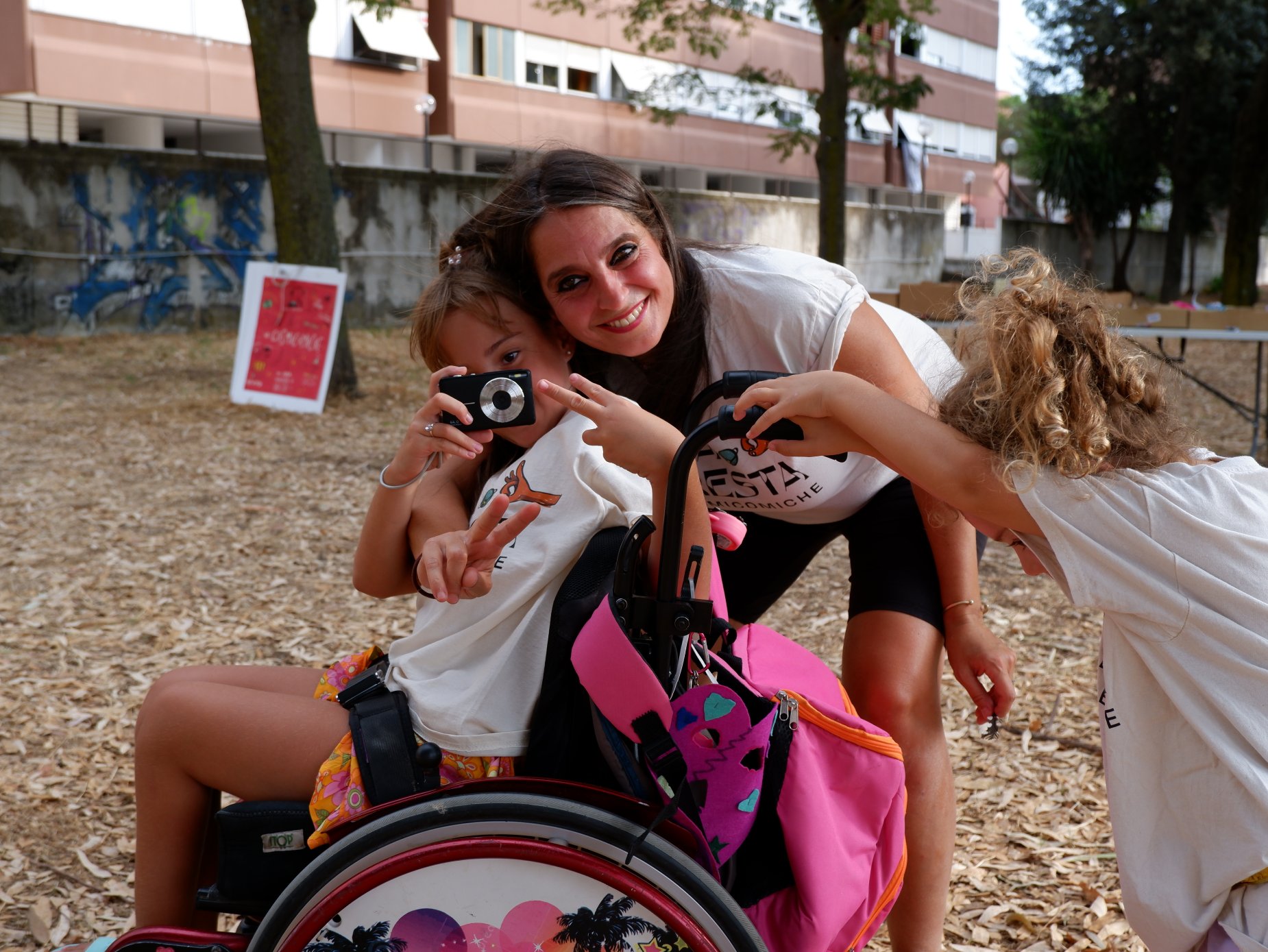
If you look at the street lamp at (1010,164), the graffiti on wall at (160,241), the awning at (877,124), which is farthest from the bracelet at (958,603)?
the awning at (877,124)

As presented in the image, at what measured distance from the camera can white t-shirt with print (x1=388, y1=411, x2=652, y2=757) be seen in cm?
170

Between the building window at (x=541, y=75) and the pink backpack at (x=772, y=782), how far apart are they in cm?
2370

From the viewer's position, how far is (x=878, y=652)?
2139 mm

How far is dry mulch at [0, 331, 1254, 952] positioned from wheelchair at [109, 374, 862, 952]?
1219mm

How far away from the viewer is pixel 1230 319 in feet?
23.3

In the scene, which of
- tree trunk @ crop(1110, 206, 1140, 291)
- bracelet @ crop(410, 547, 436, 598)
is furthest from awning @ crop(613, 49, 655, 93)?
bracelet @ crop(410, 547, 436, 598)

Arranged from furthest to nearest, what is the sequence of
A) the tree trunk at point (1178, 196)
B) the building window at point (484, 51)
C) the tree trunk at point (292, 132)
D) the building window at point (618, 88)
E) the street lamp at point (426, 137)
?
1. the building window at point (618, 88)
2. the tree trunk at point (1178, 196)
3. the building window at point (484, 51)
4. the street lamp at point (426, 137)
5. the tree trunk at point (292, 132)

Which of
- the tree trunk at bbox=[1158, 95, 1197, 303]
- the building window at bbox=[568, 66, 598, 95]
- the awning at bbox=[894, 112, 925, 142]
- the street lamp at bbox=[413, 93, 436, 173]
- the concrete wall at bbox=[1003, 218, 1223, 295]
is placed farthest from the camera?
the awning at bbox=[894, 112, 925, 142]

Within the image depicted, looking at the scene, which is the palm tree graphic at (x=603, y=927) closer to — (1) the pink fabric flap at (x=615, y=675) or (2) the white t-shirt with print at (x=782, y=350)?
(1) the pink fabric flap at (x=615, y=675)

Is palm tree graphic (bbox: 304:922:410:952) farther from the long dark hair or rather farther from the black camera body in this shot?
the long dark hair

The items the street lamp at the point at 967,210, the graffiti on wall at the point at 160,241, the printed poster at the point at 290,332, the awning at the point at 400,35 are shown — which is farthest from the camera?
the street lamp at the point at 967,210

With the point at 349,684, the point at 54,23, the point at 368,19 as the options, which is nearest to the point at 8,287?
the point at 54,23

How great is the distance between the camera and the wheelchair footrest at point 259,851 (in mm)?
1642

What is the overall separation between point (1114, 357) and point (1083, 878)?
1.62 m
